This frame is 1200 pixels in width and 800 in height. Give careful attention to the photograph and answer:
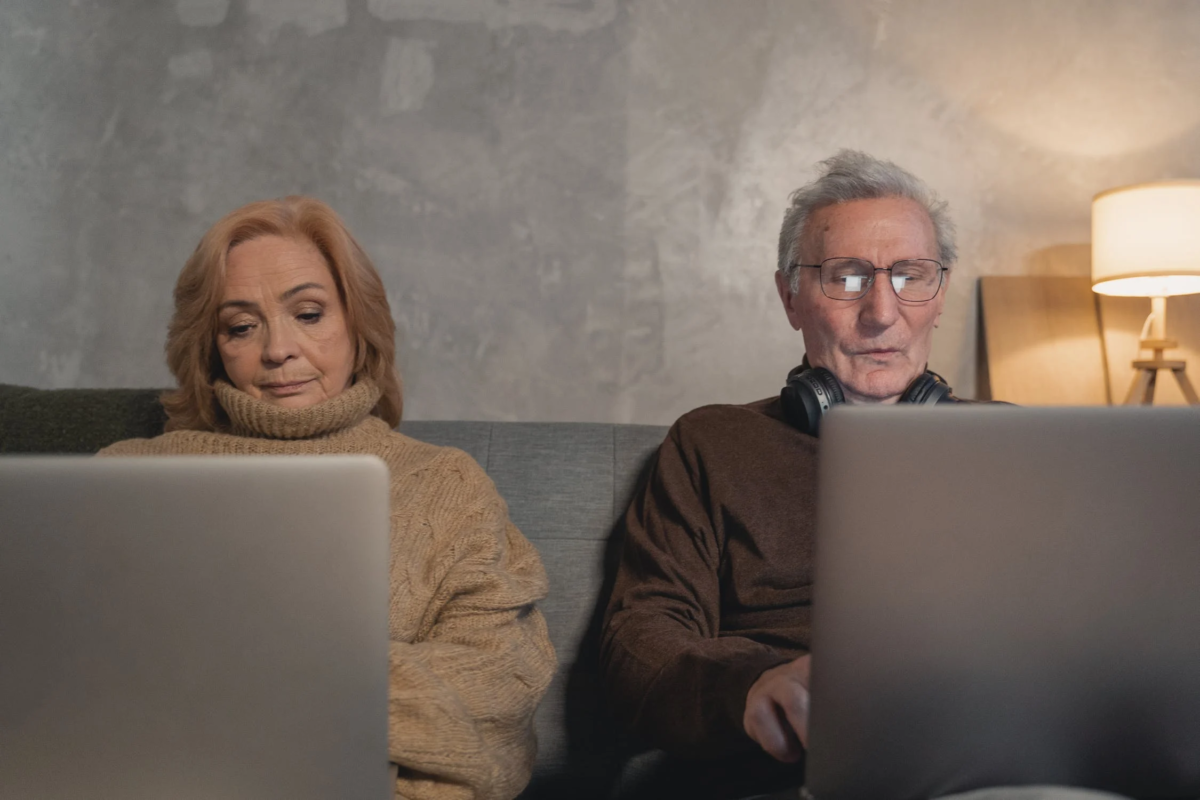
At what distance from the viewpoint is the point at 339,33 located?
8.43 feet

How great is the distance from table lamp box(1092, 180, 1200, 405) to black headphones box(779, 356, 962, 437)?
103 centimetres

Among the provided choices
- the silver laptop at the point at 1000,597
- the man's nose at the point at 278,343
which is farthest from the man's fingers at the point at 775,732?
the man's nose at the point at 278,343

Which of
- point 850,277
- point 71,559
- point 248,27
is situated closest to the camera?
point 71,559

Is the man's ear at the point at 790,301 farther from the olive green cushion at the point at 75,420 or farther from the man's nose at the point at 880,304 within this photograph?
the olive green cushion at the point at 75,420

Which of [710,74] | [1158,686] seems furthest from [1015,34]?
[1158,686]

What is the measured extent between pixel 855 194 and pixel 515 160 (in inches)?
48.5

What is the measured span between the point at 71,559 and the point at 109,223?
224 cm

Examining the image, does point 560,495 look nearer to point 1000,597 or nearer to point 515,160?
point 1000,597

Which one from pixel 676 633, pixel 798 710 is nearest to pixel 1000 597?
pixel 798 710

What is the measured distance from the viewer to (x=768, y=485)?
144cm

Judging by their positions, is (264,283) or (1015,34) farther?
(1015,34)

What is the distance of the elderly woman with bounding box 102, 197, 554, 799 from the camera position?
1.21 metres

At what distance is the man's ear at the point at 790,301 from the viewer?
1600 mm

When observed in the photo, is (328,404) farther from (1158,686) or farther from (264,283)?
(1158,686)
